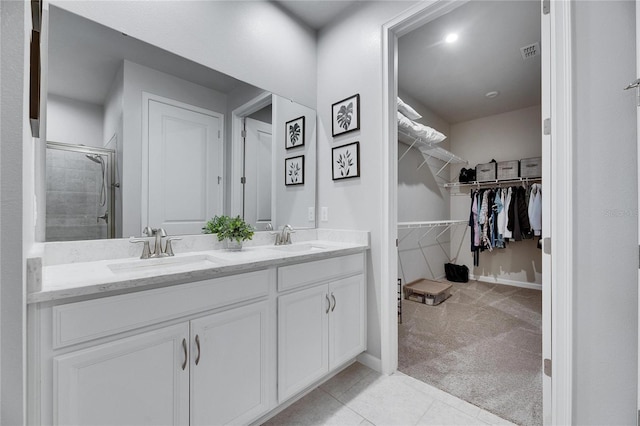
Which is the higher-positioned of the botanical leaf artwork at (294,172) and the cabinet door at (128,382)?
the botanical leaf artwork at (294,172)

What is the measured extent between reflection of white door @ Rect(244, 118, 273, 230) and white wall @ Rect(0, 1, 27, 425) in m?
1.28

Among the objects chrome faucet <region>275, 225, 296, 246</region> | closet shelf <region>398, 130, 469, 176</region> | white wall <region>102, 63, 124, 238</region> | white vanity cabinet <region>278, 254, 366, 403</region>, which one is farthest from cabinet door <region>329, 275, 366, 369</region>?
closet shelf <region>398, 130, 469, 176</region>

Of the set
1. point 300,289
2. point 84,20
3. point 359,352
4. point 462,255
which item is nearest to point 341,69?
point 84,20

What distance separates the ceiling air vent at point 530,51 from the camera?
2.65 m

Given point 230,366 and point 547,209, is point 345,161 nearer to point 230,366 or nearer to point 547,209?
point 547,209

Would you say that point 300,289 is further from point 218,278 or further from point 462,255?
point 462,255

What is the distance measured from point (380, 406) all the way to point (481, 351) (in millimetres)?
1106

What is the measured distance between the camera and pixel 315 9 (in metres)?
2.15

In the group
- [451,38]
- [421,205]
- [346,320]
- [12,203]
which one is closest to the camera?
[12,203]

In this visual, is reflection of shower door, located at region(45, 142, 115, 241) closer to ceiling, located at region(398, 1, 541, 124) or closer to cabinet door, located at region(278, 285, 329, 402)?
cabinet door, located at region(278, 285, 329, 402)

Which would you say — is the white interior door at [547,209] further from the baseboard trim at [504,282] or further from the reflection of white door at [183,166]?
the baseboard trim at [504,282]

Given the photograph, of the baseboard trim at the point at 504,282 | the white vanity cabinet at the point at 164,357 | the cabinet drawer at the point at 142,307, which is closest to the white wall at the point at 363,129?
the white vanity cabinet at the point at 164,357

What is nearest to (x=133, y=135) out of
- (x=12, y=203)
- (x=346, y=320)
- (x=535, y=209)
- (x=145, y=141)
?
(x=145, y=141)

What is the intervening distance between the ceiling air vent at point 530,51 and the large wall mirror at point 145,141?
245cm
